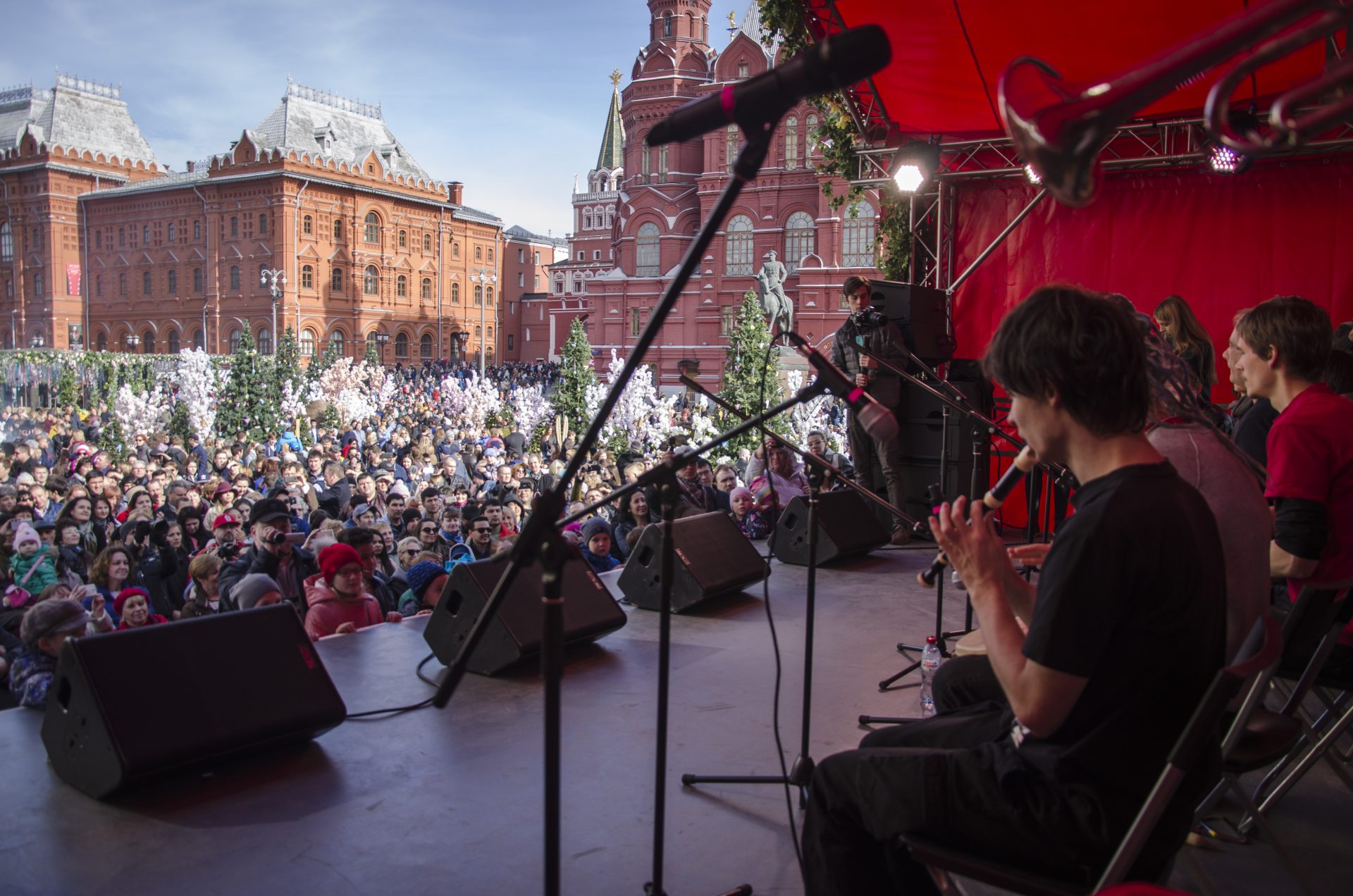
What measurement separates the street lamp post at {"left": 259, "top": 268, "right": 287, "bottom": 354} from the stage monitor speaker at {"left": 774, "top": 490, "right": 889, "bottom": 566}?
35169 mm

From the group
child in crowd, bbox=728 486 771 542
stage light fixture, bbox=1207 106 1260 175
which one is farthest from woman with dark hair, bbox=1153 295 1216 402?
child in crowd, bbox=728 486 771 542

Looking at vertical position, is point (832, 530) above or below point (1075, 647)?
below

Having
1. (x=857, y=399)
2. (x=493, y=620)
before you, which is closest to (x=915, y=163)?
(x=493, y=620)

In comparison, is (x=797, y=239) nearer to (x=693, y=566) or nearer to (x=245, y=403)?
(x=245, y=403)

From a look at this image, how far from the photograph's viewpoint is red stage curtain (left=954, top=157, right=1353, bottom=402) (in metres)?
6.43

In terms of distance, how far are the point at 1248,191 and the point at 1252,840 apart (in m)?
5.66

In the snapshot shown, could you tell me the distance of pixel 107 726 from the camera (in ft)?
8.14

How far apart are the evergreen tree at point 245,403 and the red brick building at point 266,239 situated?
66.2 ft

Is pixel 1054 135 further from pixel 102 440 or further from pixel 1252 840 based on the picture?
pixel 102 440

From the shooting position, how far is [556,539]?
62.0 inches

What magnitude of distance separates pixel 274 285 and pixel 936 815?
3979 centimetres

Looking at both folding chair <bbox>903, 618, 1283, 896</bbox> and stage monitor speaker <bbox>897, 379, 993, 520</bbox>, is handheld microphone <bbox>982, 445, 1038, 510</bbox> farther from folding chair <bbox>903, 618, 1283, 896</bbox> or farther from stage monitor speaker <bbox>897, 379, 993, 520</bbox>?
stage monitor speaker <bbox>897, 379, 993, 520</bbox>

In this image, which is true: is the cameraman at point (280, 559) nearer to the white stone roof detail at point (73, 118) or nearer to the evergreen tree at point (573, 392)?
the evergreen tree at point (573, 392)

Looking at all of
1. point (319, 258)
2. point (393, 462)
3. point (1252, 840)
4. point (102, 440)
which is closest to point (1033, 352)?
point (1252, 840)
